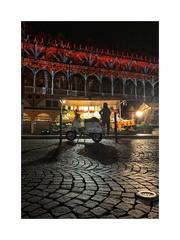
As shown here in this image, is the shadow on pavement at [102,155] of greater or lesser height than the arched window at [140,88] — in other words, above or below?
below

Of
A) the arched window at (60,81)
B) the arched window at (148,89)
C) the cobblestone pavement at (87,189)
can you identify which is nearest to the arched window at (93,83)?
the arched window at (60,81)

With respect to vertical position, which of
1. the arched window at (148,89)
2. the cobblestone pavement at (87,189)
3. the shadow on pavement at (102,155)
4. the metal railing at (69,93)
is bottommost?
the cobblestone pavement at (87,189)

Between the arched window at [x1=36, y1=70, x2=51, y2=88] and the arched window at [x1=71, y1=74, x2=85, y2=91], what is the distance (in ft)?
10.0

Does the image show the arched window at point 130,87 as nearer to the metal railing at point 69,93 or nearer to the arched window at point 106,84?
the metal railing at point 69,93

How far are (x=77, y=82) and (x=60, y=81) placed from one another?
2.22 meters

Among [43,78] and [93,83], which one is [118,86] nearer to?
[93,83]

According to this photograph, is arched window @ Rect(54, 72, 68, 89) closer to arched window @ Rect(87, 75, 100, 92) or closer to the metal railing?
the metal railing

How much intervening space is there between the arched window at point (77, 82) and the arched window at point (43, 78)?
10.0ft

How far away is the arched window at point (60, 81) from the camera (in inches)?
861

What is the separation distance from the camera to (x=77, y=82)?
74.6ft

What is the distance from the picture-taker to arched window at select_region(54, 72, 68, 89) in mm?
21872

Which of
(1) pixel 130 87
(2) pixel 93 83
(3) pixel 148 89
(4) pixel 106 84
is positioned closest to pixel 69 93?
(2) pixel 93 83
